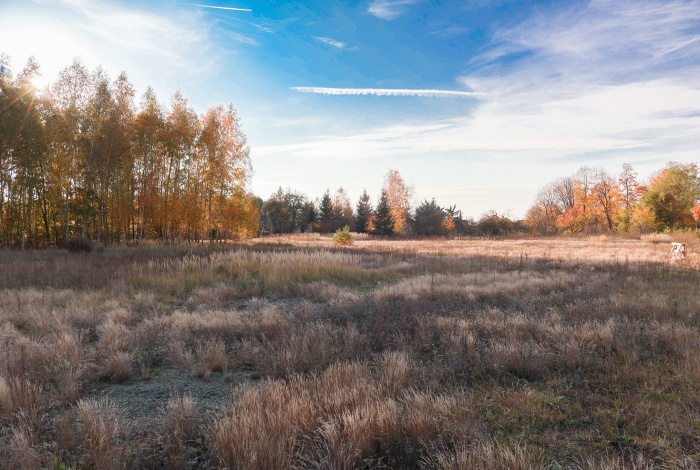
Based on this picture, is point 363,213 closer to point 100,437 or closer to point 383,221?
point 383,221

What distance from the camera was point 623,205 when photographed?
5138cm

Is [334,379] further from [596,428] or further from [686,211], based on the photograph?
[686,211]

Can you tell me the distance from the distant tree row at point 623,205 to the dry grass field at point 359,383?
4310 centimetres

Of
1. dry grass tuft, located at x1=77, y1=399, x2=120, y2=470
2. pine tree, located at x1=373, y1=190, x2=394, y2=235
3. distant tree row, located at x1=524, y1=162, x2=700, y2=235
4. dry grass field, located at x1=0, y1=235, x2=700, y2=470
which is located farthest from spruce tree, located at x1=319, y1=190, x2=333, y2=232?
dry grass tuft, located at x1=77, y1=399, x2=120, y2=470

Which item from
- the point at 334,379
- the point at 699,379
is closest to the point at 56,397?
the point at 334,379

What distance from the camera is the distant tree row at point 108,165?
1989 centimetres

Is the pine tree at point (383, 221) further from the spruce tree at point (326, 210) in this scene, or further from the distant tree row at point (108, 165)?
the distant tree row at point (108, 165)

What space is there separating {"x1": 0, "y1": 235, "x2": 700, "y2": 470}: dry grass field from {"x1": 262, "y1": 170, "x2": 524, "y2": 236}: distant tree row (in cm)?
4745

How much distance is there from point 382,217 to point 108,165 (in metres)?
37.6

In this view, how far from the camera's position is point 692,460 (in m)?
2.31

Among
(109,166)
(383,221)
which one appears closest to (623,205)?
(383,221)

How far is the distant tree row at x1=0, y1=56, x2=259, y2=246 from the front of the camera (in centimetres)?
1989

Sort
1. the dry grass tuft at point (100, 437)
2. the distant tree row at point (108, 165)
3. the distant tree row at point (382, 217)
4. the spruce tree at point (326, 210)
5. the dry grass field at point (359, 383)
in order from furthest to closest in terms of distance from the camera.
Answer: the spruce tree at point (326, 210) → the distant tree row at point (382, 217) → the distant tree row at point (108, 165) → the dry grass field at point (359, 383) → the dry grass tuft at point (100, 437)

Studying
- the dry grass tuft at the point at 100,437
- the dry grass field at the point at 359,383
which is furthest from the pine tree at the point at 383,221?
the dry grass tuft at the point at 100,437
